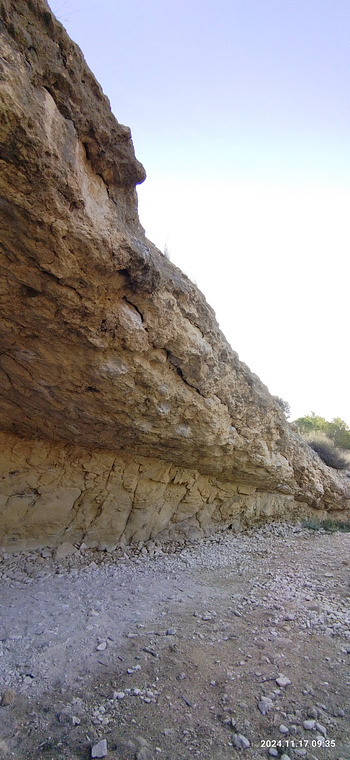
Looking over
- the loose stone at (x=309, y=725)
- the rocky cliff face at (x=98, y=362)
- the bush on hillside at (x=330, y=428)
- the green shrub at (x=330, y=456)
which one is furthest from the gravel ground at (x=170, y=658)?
the bush on hillside at (x=330, y=428)

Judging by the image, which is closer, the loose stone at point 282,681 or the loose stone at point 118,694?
the loose stone at point 118,694

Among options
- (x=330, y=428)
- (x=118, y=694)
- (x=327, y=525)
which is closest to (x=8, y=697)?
(x=118, y=694)

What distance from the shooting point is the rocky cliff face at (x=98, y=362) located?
272 cm

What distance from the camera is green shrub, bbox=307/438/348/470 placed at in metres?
9.74

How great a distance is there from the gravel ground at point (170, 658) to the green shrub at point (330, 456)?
13.9 ft

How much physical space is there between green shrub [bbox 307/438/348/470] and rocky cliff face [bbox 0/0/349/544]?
134 centimetres

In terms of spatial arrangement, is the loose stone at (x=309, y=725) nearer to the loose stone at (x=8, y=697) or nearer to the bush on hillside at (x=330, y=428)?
the loose stone at (x=8, y=697)

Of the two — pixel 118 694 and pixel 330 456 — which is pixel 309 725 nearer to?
pixel 118 694

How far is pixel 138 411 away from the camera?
5055mm

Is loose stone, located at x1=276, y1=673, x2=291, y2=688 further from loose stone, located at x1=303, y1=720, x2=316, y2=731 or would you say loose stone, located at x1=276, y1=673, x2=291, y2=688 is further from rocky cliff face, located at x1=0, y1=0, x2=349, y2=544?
rocky cliff face, located at x1=0, y1=0, x2=349, y2=544

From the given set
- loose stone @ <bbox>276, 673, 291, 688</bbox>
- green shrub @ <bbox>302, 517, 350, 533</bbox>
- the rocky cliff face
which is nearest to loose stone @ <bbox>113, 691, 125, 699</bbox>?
loose stone @ <bbox>276, 673, 291, 688</bbox>

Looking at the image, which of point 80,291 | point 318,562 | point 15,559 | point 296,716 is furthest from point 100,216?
point 318,562

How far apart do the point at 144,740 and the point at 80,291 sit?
346 cm

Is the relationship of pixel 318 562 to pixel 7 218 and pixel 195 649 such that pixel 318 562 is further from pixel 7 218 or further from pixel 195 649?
pixel 7 218
